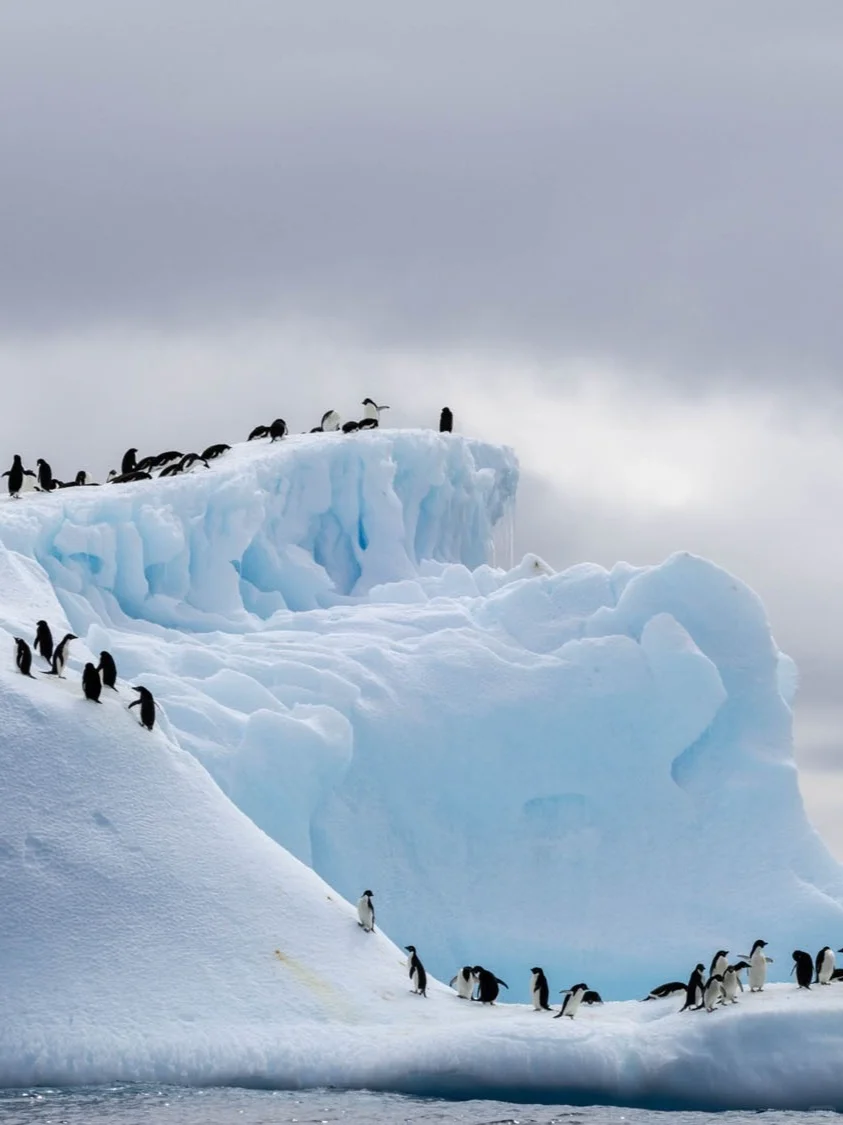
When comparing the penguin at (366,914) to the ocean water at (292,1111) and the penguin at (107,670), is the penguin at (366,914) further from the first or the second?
the penguin at (107,670)

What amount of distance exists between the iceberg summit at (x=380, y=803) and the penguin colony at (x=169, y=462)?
25.4 inches

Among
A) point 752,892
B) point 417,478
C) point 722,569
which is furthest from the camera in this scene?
point 417,478

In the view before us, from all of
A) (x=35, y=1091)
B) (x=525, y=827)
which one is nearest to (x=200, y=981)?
(x=35, y=1091)

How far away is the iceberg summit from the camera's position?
73.8 feet

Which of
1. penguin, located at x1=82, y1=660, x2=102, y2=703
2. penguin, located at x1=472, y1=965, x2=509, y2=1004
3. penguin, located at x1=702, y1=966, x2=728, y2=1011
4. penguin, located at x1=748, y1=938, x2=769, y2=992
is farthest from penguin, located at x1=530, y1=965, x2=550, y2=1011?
penguin, located at x1=82, y1=660, x2=102, y2=703

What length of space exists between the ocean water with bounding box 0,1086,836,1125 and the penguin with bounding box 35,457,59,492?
1518 centimetres

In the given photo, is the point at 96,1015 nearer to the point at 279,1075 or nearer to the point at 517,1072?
the point at 279,1075

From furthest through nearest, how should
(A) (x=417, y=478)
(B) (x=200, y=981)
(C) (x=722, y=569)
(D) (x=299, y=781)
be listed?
(A) (x=417, y=478), (C) (x=722, y=569), (D) (x=299, y=781), (B) (x=200, y=981)

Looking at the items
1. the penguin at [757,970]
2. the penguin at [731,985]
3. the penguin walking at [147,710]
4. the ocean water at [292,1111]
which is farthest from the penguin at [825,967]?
the penguin walking at [147,710]

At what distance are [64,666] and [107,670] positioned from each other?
58 centimetres

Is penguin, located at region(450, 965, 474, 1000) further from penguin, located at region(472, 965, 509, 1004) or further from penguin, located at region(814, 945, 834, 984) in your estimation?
penguin, located at region(814, 945, 834, 984)

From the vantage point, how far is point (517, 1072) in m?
22.1

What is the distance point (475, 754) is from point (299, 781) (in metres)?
4.04

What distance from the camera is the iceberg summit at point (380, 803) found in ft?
73.8
